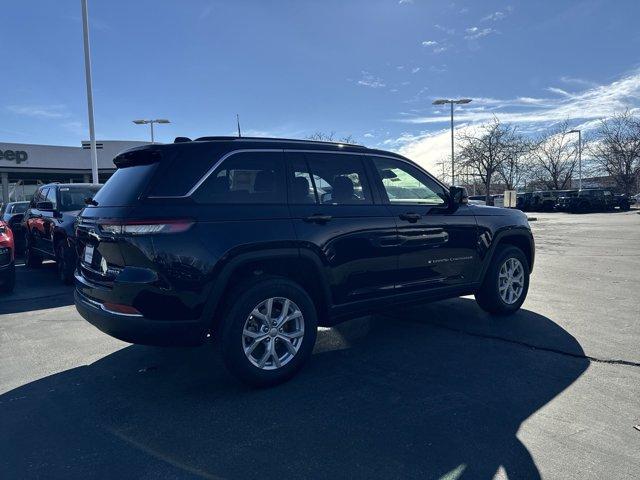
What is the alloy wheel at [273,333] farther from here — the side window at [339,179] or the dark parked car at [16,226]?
the dark parked car at [16,226]

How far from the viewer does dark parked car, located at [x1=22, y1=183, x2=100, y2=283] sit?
7992 mm

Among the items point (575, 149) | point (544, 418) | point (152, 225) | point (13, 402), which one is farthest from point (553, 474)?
point (575, 149)

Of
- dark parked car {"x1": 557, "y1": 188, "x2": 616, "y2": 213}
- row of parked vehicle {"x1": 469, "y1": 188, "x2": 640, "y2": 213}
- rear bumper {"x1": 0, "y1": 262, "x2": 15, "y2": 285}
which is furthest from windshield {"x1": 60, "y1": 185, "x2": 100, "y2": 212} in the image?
dark parked car {"x1": 557, "y1": 188, "x2": 616, "y2": 213}

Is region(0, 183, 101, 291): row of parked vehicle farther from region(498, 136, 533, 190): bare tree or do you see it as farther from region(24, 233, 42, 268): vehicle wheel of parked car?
region(498, 136, 533, 190): bare tree

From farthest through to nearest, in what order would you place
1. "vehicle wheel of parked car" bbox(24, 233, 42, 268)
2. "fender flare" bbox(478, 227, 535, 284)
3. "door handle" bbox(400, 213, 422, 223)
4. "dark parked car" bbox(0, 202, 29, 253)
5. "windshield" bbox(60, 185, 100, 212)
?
"dark parked car" bbox(0, 202, 29, 253) → "vehicle wheel of parked car" bbox(24, 233, 42, 268) → "windshield" bbox(60, 185, 100, 212) → "fender flare" bbox(478, 227, 535, 284) → "door handle" bbox(400, 213, 422, 223)

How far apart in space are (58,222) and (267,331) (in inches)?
240

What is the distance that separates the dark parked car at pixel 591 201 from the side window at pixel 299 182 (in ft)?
118

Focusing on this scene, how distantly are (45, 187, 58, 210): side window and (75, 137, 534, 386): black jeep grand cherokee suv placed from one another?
17.1 feet

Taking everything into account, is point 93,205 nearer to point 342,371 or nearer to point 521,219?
point 342,371

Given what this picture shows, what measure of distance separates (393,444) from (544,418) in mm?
1099

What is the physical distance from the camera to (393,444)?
2877 mm

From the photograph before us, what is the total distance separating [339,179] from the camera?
14.2ft

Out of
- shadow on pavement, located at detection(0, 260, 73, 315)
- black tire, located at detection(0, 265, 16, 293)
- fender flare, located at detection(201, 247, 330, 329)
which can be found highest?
fender flare, located at detection(201, 247, 330, 329)

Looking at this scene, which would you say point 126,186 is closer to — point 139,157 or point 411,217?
point 139,157
